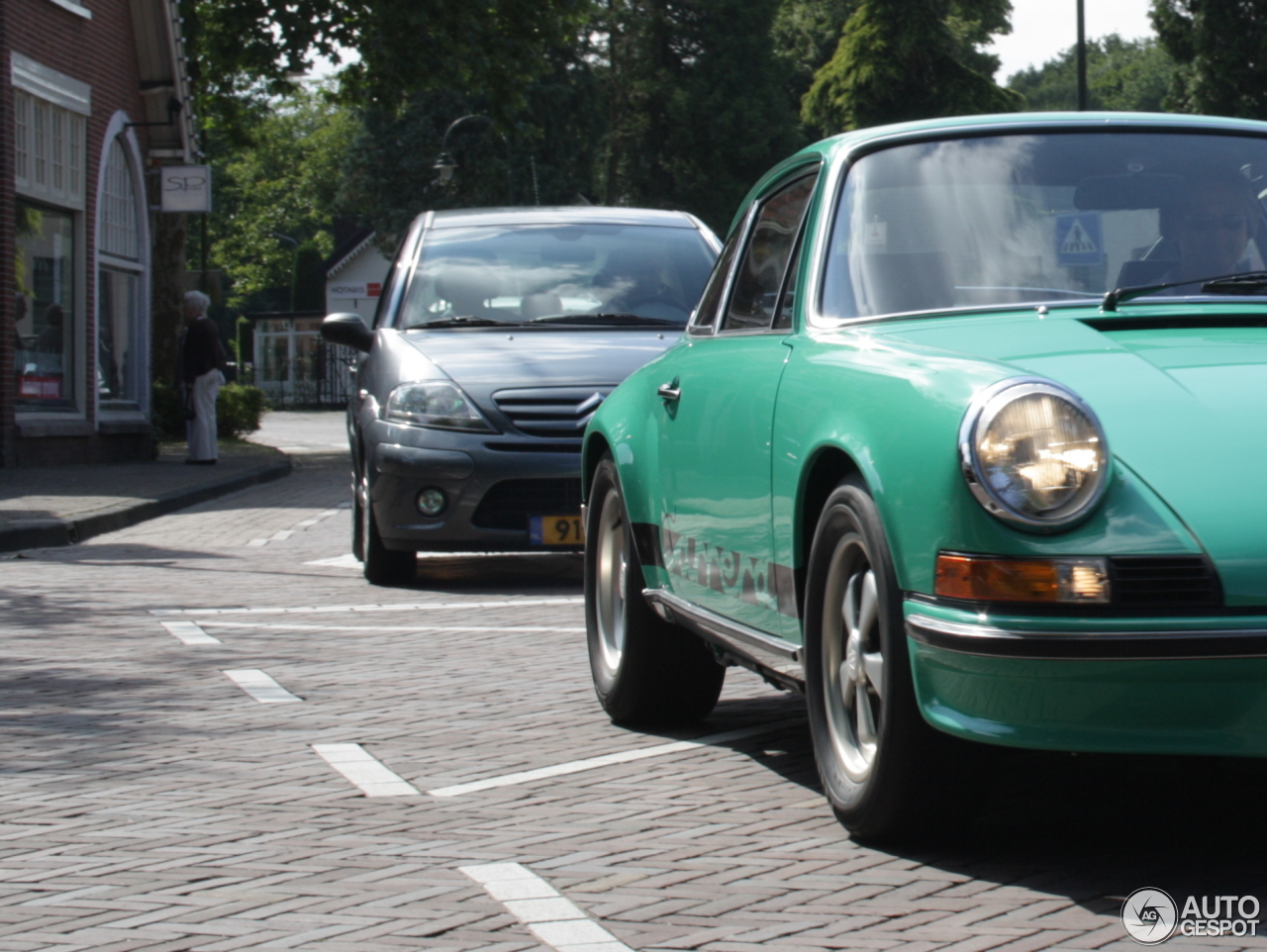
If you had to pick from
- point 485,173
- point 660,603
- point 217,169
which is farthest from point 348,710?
point 217,169

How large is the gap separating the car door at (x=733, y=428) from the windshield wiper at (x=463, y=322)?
4608mm

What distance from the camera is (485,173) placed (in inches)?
2260

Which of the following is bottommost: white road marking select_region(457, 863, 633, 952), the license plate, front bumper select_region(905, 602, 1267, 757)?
white road marking select_region(457, 863, 633, 952)

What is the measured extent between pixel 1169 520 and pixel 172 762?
9.88ft

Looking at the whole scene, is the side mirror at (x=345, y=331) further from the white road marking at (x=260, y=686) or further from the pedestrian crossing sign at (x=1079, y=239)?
the pedestrian crossing sign at (x=1079, y=239)

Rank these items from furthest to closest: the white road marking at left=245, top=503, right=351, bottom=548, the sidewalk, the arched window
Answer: the arched window
the white road marking at left=245, top=503, right=351, bottom=548
the sidewalk

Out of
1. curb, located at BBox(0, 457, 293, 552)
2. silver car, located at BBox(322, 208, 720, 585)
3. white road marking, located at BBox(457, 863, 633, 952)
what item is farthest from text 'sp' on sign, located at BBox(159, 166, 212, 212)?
white road marking, located at BBox(457, 863, 633, 952)

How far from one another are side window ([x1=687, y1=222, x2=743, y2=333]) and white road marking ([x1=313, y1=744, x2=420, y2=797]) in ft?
5.07

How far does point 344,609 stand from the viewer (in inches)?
367

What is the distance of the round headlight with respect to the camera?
3.54 metres

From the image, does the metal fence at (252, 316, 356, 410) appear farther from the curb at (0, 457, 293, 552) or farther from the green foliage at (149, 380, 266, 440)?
the curb at (0, 457, 293, 552)

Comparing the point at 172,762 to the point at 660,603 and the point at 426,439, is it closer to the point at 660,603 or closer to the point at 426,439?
the point at 660,603

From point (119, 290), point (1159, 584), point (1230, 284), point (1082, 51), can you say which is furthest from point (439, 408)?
point (1082, 51)

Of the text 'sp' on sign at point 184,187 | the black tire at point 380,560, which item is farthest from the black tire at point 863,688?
the text 'sp' on sign at point 184,187
